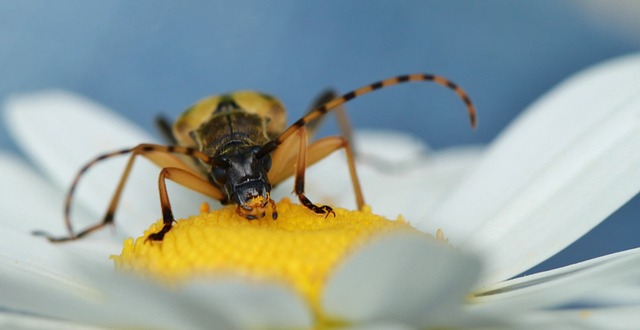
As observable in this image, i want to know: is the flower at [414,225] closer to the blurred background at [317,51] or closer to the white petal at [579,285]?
the white petal at [579,285]

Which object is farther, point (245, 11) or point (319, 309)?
point (245, 11)

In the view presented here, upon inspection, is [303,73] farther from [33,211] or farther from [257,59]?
[33,211]

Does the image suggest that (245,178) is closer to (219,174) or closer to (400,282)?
(219,174)

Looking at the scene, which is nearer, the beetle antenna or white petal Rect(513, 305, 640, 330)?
white petal Rect(513, 305, 640, 330)

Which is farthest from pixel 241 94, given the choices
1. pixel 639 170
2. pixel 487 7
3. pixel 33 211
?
pixel 487 7

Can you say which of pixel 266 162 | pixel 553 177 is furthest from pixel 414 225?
pixel 266 162

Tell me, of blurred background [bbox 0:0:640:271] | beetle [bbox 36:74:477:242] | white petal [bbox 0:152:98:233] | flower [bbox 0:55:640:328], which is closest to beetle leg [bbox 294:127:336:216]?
beetle [bbox 36:74:477:242]

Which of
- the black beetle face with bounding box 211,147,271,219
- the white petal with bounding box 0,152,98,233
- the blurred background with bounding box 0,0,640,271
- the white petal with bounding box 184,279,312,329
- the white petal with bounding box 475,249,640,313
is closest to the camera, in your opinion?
the white petal with bounding box 184,279,312,329

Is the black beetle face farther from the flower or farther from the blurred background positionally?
the blurred background
